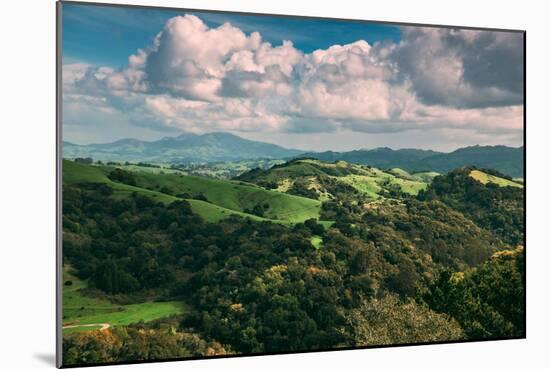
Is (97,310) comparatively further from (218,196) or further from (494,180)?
(494,180)

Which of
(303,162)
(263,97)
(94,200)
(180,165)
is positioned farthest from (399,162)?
(94,200)

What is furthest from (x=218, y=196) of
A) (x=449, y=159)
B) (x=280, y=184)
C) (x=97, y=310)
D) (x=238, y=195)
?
(x=449, y=159)

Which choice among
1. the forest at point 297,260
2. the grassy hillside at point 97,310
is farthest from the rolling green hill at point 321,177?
the grassy hillside at point 97,310

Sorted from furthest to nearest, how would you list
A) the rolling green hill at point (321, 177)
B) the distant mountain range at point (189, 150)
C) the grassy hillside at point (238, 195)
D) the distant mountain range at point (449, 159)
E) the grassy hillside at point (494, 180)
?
the grassy hillside at point (494, 180) < the distant mountain range at point (449, 159) < the rolling green hill at point (321, 177) < the grassy hillside at point (238, 195) < the distant mountain range at point (189, 150)

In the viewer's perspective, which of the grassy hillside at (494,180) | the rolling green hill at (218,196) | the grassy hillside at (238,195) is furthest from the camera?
the grassy hillside at (494,180)

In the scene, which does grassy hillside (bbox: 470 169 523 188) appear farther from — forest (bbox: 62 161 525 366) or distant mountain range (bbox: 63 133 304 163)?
distant mountain range (bbox: 63 133 304 163)

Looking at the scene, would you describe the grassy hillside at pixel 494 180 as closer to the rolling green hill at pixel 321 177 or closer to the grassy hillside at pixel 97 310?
the rolling green hill at pixel 321 177
